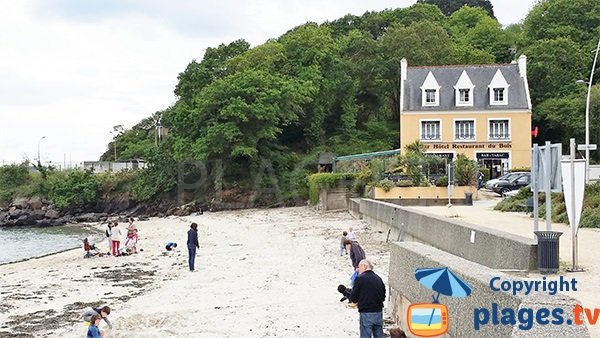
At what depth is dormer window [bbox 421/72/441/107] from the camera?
171ft

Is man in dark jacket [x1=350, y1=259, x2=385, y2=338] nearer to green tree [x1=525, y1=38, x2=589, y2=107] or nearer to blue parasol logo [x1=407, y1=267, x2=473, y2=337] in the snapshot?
blue parasol logo [x1=407, y1=267, x2=473, y2=337]

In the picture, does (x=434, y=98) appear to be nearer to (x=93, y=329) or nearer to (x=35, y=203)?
(x=35, y=203)

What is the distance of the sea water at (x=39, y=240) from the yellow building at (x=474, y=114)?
25.4 meters

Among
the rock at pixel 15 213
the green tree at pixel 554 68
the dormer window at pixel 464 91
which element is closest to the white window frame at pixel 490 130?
the dormer window at pixel 464 91

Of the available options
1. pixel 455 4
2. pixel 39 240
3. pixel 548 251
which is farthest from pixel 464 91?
pixel 455 4

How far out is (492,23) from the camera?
255 feet

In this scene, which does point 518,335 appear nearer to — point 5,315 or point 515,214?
point 5,315

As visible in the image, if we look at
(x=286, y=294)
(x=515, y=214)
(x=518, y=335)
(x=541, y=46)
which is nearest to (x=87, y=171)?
(x=541, y=46)

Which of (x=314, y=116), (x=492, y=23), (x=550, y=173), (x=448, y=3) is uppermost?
(x=448, y=3)

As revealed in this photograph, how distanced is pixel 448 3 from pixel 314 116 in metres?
52.9

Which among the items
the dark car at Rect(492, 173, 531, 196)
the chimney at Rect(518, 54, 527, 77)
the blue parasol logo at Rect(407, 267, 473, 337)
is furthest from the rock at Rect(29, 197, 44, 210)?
the blue parasol logo at Rect(407, 267, 473, 337)

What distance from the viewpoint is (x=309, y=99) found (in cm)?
5525

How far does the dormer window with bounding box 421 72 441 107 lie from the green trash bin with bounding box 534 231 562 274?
4113 cm

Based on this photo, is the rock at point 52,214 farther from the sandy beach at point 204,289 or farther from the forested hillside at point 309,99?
the sandy beach at point 204,289
